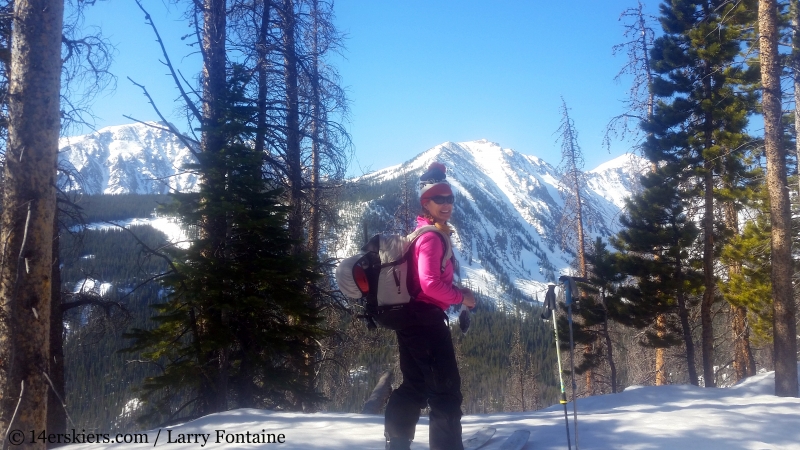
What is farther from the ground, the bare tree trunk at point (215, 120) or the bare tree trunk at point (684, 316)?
the bare tree trunk at point (215, 120)

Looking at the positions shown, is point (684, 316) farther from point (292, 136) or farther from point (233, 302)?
point (233, 302)

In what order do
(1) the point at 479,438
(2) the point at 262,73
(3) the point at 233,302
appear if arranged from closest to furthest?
1. (1) the point at 479,438
2. (3) the point at 233,302
3. (2) the point at 262,73

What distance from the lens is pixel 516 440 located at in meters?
4.45

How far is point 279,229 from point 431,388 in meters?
4.79

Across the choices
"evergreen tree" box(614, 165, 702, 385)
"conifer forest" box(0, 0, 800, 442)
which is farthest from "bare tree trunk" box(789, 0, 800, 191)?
"evergreen tree" box(614, 165, 702, 385)

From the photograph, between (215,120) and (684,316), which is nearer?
(215,120)

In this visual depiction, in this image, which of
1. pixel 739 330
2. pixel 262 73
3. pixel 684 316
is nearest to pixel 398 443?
pixel 262 73

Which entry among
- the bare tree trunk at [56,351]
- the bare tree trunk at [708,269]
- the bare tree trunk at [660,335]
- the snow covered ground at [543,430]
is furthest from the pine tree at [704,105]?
the bare tree trunk at [56,351]

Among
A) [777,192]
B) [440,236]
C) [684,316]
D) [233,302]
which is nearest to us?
[440,236]

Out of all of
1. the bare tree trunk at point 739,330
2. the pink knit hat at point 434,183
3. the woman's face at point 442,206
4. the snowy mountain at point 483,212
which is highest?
the snowy mountain at point 483,212

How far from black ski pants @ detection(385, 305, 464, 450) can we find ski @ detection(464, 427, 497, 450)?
0.43 meters

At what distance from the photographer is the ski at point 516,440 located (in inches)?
168

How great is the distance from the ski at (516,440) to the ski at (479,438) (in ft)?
0.57

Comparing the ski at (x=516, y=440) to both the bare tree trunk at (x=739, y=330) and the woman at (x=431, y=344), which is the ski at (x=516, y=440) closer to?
the woman at (x=431, y=344)
